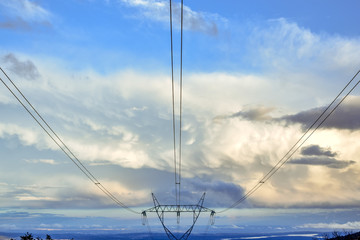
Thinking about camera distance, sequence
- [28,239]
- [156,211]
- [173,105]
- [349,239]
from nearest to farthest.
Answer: [173,105] → [28,239] → [156,211] → [349,239]

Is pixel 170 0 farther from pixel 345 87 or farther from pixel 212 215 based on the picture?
pixel 212 215

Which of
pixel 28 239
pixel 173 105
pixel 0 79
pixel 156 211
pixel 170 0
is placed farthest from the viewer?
pixel 156 211

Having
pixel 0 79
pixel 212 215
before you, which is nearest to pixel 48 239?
pixel 212 215

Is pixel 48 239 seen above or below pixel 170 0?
below

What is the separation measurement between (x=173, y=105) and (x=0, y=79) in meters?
16.7

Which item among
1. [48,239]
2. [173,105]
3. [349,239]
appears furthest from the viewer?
[349,239]

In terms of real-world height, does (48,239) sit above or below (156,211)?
below

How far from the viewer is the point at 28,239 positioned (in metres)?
71.6

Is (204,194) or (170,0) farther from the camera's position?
(204,194)

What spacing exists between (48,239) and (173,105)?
47.5 m

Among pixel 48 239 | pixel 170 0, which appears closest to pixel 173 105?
pixel 170 0

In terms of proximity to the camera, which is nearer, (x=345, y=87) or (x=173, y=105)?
(x=345, y=87)

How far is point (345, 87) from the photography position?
115 ft

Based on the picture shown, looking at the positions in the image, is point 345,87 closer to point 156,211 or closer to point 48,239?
point 48,239
